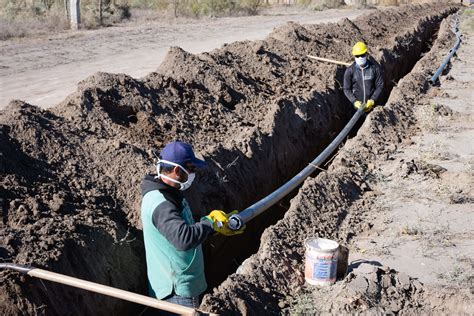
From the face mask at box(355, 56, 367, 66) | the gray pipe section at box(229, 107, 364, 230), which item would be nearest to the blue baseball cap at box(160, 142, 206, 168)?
the gray pipe section at box(229, 107, 364, 230)

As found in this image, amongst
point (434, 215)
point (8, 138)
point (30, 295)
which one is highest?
point (8, 138)

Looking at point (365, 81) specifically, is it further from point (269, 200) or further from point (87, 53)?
point (87, 53)

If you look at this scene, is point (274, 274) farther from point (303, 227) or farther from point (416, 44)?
point (416, 44)

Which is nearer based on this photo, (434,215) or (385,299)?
(385,299)

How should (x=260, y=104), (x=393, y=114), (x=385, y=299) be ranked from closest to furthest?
1. (x=385, y=299)
2. (x=260, y=104)
3. (x=393, y=114)

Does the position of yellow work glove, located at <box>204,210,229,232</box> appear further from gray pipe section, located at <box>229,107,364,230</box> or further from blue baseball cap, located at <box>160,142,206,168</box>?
blue baseball cap, located at <box>160,142,206,168</box>

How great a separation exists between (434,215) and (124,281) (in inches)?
157

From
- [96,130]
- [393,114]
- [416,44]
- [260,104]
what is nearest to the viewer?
[96,130]

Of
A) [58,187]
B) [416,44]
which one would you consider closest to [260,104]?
[58,187]

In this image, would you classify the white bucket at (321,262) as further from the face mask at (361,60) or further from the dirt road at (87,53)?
the dirt road at (87,53)

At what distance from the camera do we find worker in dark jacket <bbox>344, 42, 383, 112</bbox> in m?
10.7

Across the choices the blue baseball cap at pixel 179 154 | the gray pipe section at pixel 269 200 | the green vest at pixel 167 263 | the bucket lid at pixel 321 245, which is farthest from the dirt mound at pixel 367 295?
the blue baseball cap at pixel 179 154

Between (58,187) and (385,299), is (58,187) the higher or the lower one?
the higher one

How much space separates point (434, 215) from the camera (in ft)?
24.2
